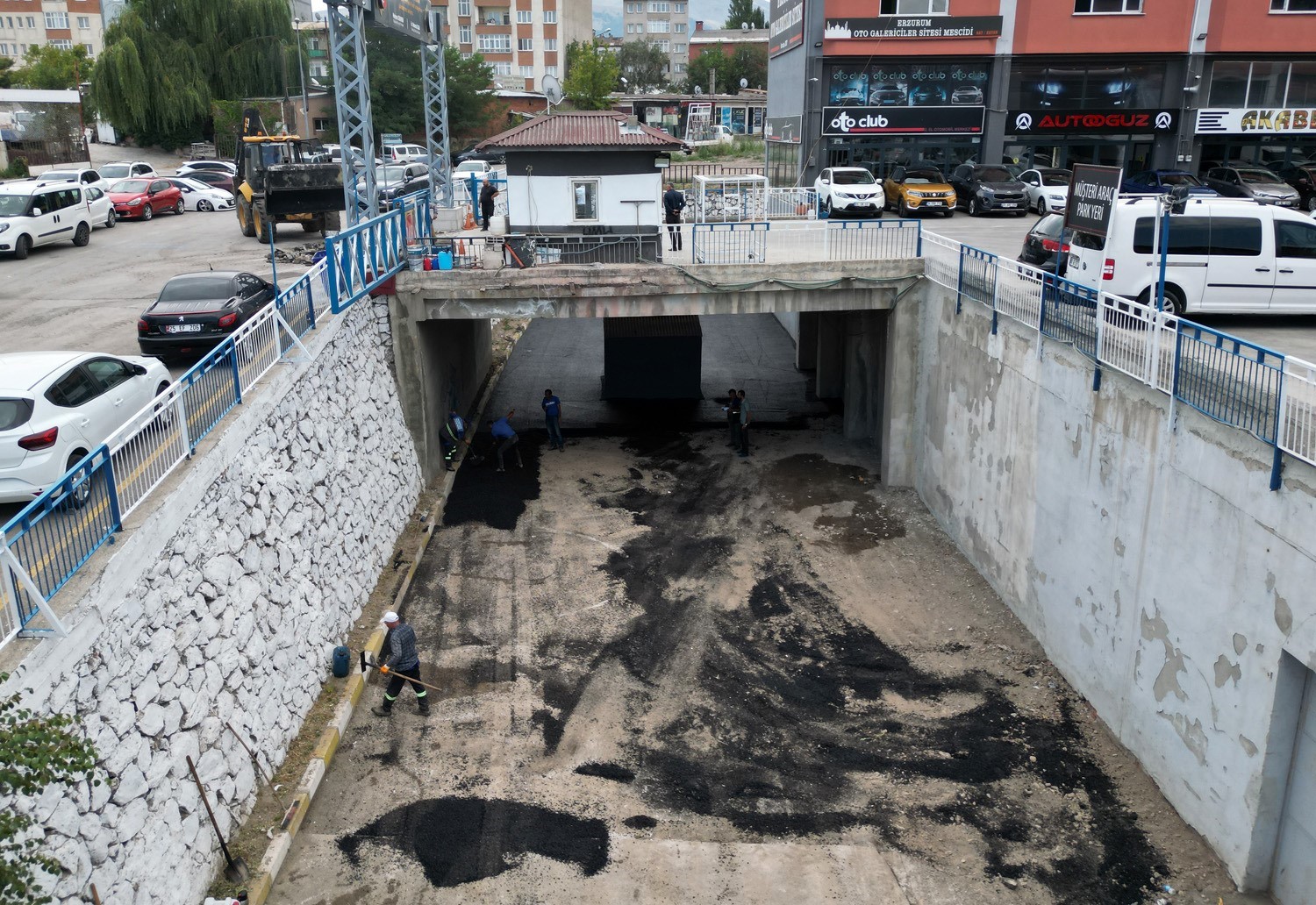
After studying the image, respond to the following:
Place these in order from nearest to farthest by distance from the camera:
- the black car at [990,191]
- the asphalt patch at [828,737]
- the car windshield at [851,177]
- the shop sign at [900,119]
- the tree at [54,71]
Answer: the asphalt patch at [828,737] → the car windshield at [851,177] → the black car at [990,191] → the shop sign at [900,119] → the tree at [54,71]

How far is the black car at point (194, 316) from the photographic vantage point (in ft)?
54.6

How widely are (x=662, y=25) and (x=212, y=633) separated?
155782mm

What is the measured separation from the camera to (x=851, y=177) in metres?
32.6

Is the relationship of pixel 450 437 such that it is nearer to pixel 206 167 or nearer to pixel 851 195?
pixel 851 195

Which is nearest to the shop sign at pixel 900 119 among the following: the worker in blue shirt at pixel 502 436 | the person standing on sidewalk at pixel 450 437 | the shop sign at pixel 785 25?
the shop sign at pixel 785 25

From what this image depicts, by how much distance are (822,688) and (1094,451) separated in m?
4.74

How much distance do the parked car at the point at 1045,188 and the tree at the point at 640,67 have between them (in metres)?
86.9

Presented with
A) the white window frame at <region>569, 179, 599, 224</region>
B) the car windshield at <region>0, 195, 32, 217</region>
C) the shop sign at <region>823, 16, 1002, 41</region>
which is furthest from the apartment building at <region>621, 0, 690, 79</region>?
the white window frame at <region>569, 179, 599, 224</region>

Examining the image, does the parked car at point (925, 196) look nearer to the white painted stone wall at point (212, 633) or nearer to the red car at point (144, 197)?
the white painted stone wall at point (212, 633)

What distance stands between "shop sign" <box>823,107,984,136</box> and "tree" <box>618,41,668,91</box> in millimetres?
80297

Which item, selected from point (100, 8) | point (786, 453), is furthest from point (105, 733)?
point (100, 8)

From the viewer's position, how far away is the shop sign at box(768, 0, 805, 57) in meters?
40.2

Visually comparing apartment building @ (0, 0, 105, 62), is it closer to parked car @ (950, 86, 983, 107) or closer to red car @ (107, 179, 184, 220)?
red car @ (107, 179, 184, 220)

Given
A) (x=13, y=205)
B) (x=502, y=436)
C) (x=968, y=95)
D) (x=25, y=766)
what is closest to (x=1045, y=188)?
(x=968, y=95)
